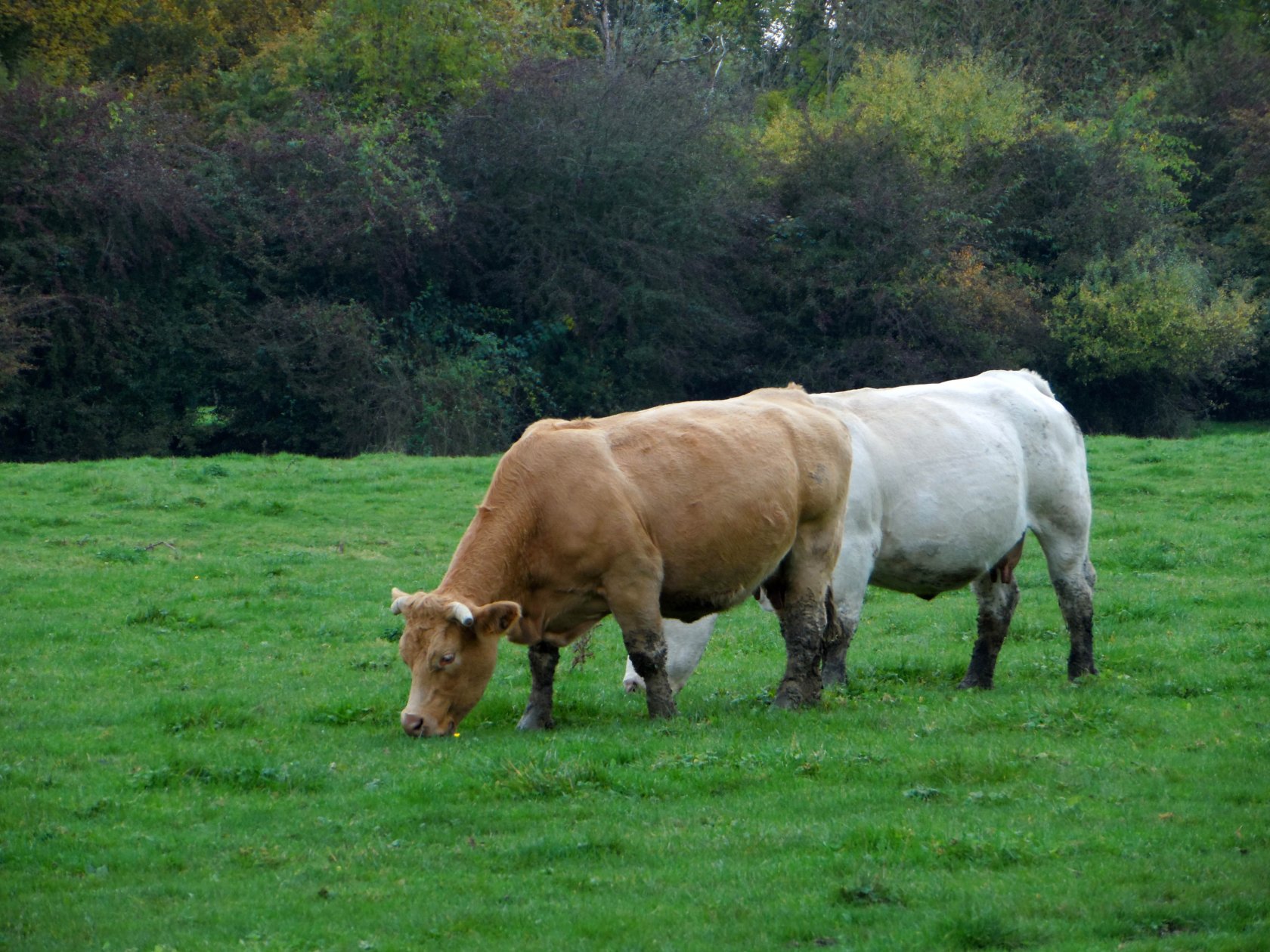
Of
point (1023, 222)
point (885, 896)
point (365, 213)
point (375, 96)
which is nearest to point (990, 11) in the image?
point (1023, 222)

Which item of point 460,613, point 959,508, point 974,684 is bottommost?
point 974,684

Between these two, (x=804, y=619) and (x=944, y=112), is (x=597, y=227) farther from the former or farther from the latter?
(x=804, y=619)

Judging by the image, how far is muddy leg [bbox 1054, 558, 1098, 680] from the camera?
454 inches

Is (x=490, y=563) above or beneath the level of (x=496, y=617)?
above

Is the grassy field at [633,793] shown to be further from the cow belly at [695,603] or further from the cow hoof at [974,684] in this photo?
the cow belly at [695,603]

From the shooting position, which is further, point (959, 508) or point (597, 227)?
point (597, 227)

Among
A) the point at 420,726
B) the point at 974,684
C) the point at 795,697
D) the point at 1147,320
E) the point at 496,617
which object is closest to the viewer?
the point at 496,617

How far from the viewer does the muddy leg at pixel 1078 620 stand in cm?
1152

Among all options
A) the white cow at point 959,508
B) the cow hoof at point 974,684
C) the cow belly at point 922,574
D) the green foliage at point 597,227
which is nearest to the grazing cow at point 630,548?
the white cow at point 959,508

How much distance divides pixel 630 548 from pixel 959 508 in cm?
321

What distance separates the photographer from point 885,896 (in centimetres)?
625

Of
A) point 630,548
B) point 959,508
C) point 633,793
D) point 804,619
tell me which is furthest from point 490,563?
point 959,508

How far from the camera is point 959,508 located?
1116 centimetres

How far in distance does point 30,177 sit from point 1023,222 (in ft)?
88.3
